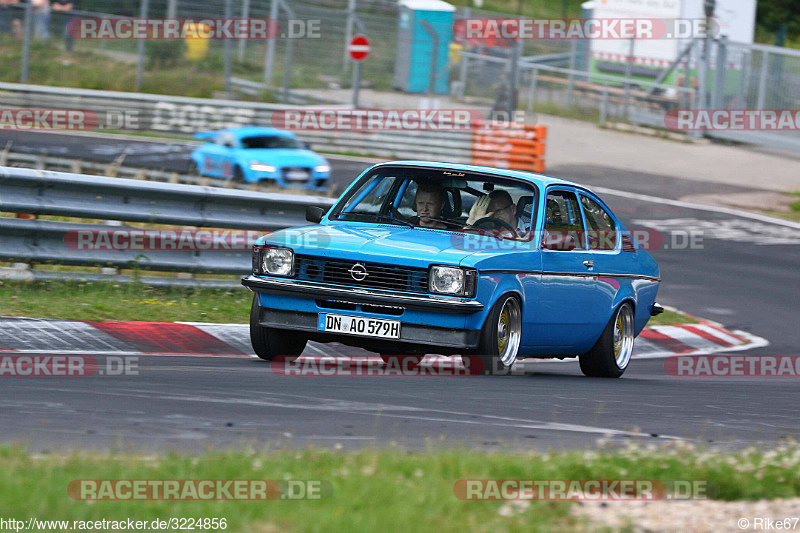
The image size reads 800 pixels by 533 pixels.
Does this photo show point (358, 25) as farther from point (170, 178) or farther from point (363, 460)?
point (363, 460)

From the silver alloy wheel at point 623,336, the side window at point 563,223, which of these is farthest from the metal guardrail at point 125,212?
the silver alloy wheel at point 623,336

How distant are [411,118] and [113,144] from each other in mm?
6878

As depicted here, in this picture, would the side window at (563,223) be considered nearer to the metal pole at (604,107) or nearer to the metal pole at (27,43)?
the metal pole at (27,43)

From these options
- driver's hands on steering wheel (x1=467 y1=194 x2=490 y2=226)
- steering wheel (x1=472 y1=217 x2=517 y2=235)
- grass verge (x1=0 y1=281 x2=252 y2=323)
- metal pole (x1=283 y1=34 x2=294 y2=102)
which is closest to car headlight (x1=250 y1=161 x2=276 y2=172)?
metal pole (x1=283 y1=34 x2=294 y2=102)

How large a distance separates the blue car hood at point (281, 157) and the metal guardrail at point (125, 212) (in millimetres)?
10970

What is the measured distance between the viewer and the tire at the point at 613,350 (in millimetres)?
9711

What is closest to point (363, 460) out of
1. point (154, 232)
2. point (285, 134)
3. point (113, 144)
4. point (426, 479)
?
point (426, 479)

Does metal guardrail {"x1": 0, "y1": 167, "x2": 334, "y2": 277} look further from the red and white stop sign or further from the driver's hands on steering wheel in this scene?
the red and white stop sign

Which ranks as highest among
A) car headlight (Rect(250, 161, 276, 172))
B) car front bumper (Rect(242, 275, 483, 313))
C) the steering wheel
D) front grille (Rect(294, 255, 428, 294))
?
the steering wheel

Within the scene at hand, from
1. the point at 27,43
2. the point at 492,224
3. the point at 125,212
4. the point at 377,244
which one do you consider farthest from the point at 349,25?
the point at 377,244

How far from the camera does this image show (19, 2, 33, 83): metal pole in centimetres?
2753

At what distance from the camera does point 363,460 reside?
4879mm

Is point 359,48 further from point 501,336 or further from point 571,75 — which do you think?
point 501,336

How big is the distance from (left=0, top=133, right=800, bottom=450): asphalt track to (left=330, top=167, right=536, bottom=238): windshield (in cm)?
118
